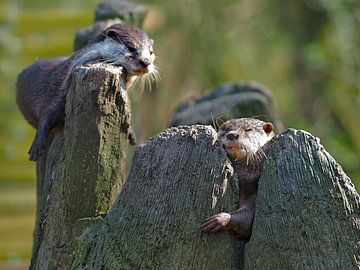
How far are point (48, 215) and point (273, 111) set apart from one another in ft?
7.70

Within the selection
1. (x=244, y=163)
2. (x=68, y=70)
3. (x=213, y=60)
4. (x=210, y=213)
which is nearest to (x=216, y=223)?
(x=210, y=213)

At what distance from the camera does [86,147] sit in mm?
4309

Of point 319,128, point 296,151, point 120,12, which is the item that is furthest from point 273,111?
point 319,128

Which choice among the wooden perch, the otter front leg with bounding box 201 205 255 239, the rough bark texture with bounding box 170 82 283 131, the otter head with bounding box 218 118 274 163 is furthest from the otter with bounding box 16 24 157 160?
the otter front leg with bounding box 201 205 255 239

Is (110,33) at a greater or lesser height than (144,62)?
greater

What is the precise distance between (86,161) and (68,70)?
1412mm

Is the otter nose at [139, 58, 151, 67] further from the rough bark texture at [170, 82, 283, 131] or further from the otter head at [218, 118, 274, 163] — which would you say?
the otter head at [218, 118, 274, 163]

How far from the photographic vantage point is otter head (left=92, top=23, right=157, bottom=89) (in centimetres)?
534

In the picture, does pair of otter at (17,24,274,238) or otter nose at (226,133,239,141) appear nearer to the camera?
pair of otter at (17,24,274,238)

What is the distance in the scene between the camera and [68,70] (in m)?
5.63

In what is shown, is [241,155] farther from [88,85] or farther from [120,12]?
[120,12]

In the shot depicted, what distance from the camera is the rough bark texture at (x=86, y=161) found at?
429 centimetres

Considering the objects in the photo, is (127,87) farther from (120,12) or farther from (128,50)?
(120,12)

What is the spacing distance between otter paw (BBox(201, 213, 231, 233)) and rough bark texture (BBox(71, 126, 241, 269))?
0.09 ft
